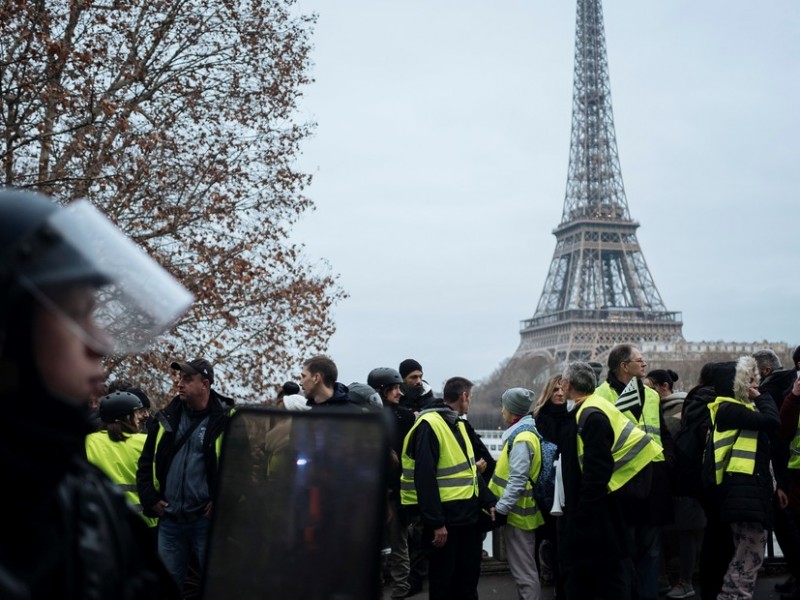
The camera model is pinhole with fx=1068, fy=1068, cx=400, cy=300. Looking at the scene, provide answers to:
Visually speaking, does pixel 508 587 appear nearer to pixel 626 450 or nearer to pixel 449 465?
pixel 449 465

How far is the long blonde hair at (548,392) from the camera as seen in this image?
8.81 metres

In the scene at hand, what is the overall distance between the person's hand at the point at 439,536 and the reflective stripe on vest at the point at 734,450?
2.20 meters

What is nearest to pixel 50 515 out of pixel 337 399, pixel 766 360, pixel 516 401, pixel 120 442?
pixel 337 399

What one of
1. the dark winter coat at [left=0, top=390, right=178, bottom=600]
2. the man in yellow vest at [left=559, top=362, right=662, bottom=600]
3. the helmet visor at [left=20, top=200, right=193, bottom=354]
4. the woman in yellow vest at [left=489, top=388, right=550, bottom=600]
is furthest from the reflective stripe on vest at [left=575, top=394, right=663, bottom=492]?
the dark winter coat at [left=0, top=390, right=178, bottom=600]

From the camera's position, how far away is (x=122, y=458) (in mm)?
7469

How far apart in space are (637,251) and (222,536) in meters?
80.0

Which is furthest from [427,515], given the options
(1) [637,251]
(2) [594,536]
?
(1) [637,251]

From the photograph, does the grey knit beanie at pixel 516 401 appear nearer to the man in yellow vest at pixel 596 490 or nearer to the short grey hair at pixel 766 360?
the man in yellow vest at pixel 596 490

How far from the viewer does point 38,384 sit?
1.74 m

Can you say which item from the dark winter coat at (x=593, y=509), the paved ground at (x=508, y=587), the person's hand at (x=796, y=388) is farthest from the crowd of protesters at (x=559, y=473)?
the paved ground at (x=508, y=587)

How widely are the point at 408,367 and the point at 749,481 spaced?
10.3 ft

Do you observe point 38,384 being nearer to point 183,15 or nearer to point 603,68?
point 183,15

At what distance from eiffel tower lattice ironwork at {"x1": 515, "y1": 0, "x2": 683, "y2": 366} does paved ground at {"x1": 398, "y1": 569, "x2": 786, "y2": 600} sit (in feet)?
214

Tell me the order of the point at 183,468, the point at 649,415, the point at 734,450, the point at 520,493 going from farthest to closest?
the point at 649,415
the point at 520,493
the point at 734,450
the point at 183,468
